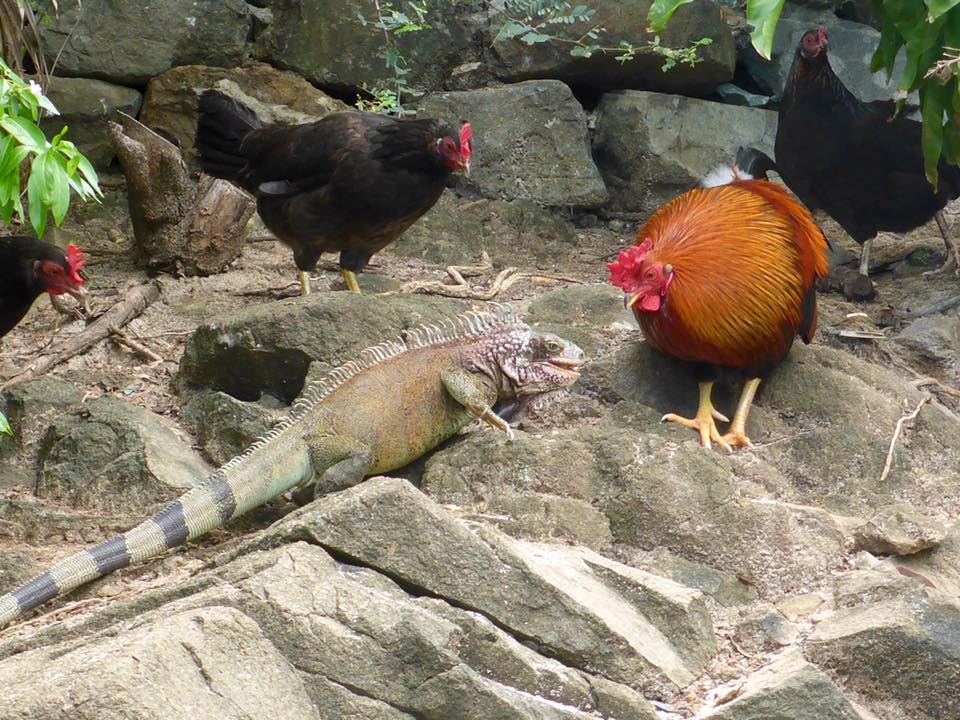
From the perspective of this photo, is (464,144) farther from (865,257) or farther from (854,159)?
(865,257)

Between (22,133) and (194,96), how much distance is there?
5614 mm

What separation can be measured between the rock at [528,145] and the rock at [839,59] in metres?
1.91

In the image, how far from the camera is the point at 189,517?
461 centimetres

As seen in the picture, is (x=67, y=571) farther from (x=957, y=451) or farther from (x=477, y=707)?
(x=957, y=451)

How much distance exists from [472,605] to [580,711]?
444 millimetres

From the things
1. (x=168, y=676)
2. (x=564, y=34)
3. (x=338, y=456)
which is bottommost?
(x=338, y=456)

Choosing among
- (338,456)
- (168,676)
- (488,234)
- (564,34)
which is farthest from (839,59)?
(168,676)

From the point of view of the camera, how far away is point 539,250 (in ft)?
29.6

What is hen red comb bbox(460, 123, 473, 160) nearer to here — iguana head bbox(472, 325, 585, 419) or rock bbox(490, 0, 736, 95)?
iguana head bbox(472, 325, 585, 419)

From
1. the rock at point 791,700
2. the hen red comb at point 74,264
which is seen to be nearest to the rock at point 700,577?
the rock at point 791,700

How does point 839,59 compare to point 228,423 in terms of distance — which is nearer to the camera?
point 228,423

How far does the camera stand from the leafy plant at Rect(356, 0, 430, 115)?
322 inches

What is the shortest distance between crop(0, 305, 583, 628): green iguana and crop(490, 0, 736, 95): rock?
14.0 feet

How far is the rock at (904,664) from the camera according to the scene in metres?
3.89
